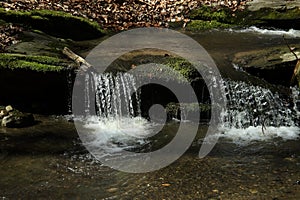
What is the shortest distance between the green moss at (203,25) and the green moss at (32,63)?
18.6 feet

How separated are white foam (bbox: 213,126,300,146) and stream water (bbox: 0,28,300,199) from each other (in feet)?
0.06

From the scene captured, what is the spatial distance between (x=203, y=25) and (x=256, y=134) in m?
6.11

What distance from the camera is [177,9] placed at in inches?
518

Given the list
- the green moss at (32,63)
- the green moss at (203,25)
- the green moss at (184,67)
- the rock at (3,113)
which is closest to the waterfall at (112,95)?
the green moss at (32,63)

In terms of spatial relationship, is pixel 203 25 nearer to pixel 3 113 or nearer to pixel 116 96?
pixel 116 96

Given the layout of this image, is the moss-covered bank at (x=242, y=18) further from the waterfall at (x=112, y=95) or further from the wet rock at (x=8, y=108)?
the wet rock at (x=8, y=108)

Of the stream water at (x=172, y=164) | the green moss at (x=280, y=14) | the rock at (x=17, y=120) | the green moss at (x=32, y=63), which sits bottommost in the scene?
the stream water at (x=172, y=164)

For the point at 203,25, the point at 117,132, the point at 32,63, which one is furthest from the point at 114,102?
the point at 203,25

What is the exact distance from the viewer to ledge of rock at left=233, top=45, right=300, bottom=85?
7.98 meters

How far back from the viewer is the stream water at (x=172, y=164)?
15.1 ft

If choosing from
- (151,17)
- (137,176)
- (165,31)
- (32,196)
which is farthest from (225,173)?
(151,17)

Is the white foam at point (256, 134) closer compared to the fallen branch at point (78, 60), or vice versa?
the white foam at point (256, 134)

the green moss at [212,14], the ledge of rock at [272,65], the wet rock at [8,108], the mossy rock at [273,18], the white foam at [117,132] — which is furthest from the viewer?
the green moss at [212,14]

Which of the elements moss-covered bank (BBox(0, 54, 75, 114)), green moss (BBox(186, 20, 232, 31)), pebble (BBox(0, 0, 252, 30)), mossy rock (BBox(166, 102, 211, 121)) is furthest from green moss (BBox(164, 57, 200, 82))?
green moss (BBox(186, 20, 232, 31))
